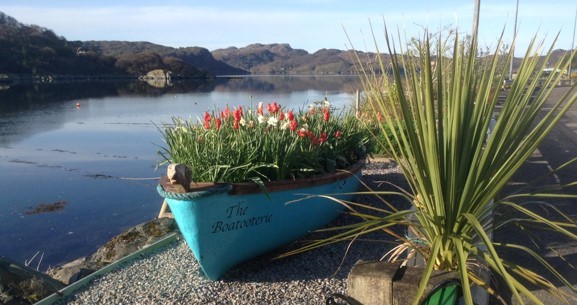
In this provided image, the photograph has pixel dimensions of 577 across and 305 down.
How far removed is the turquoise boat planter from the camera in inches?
195

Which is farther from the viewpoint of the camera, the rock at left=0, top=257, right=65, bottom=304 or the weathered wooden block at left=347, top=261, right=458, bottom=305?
the rock at left=0, top=257, right=65, bottom=304

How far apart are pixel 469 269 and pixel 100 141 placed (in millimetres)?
20271

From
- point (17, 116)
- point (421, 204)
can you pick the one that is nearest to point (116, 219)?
point (421, 204)

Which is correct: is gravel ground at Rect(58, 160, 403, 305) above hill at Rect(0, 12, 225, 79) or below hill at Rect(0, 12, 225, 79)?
above

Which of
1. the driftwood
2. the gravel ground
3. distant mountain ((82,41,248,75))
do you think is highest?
the driftwood

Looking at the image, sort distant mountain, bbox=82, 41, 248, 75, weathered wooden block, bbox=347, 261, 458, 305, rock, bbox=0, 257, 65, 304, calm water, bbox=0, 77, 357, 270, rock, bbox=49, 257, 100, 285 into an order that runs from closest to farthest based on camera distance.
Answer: weathered wooden block, bbox=347, 261, 458, 305 → rock, bbox=0, 257, 65, 304 → rock, bbox=49, 257, 100, 285 → calm water, bbox=0, 77, 357, 270 → distant mountain, bbox=82, 41, 248, 75

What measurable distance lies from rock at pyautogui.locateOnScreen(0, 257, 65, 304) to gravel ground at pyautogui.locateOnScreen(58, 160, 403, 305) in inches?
22.2

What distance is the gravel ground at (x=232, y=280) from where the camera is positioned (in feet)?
16.2

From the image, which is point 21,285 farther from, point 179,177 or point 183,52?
point 183,52

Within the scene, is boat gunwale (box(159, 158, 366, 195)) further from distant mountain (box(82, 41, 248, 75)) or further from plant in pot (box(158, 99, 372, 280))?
distant mountain (box(82, 41, 248, 75))

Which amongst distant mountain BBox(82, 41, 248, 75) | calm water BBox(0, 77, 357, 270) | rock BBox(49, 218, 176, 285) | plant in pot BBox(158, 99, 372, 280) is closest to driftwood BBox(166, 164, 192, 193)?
plant in pot BBox(158, 99, 372, 280)

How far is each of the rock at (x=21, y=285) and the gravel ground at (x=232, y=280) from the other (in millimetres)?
564

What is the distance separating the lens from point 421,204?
3.77 meters

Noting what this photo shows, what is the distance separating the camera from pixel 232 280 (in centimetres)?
537
